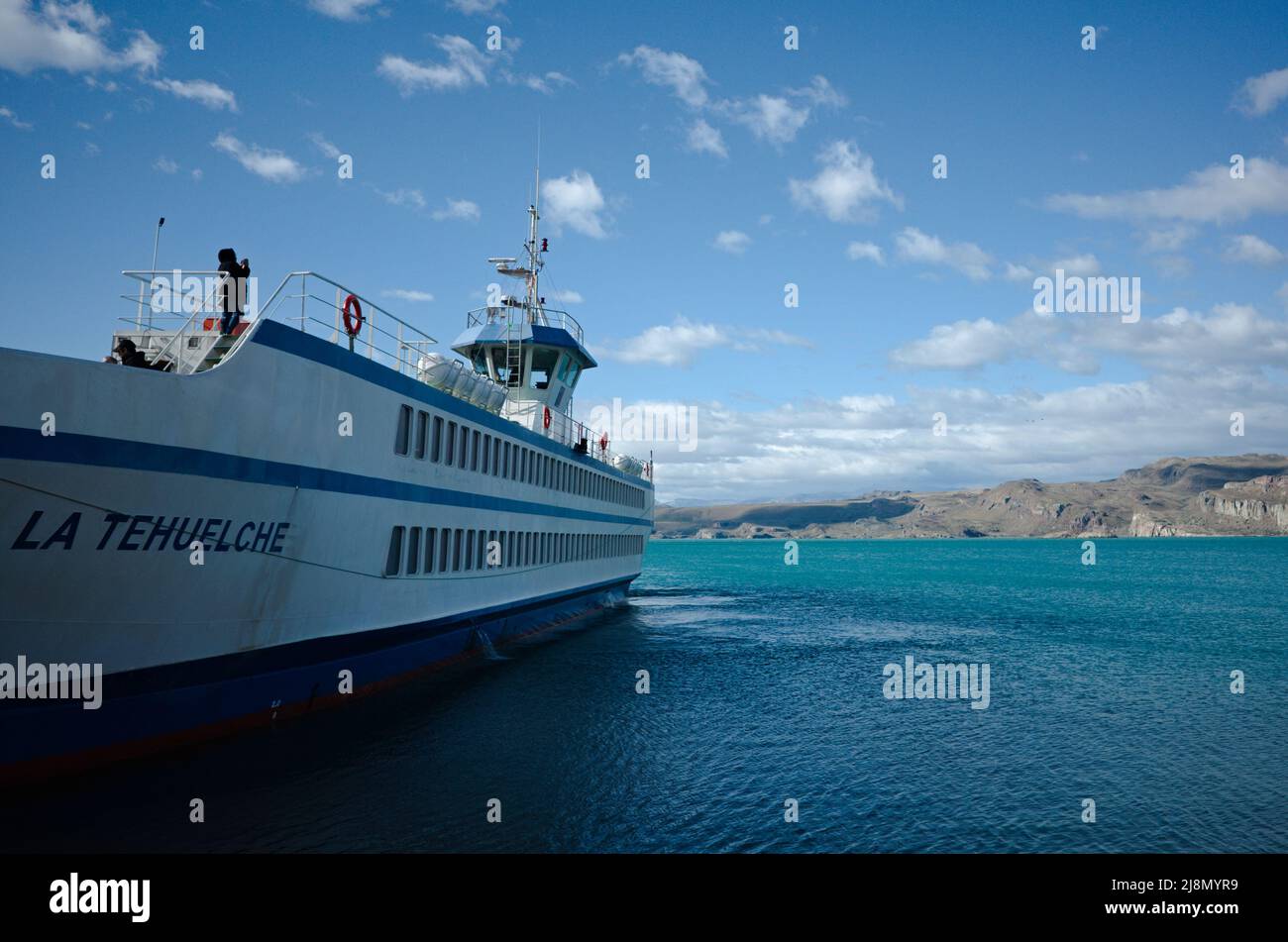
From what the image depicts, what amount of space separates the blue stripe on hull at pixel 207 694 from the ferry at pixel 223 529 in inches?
1.6

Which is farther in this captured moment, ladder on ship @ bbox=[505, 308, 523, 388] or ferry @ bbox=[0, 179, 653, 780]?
ladder on ship @ bbox=[505, 308, 523, 388]

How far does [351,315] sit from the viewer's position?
18328mm

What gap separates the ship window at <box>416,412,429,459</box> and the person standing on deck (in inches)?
226

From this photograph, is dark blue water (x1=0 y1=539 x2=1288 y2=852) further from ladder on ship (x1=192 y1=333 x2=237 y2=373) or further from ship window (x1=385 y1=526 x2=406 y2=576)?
ladder on ship (x1=192 y1=333 x2=237 y2=373)

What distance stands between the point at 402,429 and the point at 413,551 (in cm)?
347

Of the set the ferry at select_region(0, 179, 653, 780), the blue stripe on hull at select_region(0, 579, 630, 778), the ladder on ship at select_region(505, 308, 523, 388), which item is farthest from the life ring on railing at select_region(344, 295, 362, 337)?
the ladder on ship at select_region(505, 308, 523, 388)

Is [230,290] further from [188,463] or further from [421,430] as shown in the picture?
[421,430]

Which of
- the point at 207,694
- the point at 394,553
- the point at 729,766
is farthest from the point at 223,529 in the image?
the point at 729,766

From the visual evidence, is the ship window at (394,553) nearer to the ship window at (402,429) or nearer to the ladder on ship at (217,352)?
the ship window at (402,429)

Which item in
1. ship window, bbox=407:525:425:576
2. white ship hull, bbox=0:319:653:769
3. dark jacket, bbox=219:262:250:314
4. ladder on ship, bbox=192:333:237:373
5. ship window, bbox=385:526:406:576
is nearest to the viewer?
white ship hull, bbox=0:319:653:769

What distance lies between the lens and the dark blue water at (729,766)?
12.4 meters

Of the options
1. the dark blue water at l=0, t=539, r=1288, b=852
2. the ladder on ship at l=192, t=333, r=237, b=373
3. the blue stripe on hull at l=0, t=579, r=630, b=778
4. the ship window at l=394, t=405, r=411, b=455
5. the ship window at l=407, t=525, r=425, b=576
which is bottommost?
the dark blue water at l=0, t=539, r=1288, b=852

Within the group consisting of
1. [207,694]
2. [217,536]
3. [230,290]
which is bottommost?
[207,694]

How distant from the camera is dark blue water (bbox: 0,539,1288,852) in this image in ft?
40.5
